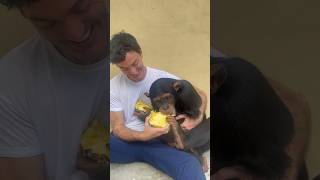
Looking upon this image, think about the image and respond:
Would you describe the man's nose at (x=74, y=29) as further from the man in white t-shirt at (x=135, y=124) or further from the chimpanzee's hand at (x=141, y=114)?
the chimpanzee's hand at (x=141, y=114)

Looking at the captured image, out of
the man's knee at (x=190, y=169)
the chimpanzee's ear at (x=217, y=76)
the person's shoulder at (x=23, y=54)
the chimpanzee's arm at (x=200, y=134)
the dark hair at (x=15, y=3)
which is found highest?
the dark hair at (x=15, y=3)

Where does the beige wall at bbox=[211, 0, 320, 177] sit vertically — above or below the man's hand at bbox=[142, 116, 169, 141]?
above

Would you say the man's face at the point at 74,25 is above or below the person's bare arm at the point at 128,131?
above

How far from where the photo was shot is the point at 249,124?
4.46m

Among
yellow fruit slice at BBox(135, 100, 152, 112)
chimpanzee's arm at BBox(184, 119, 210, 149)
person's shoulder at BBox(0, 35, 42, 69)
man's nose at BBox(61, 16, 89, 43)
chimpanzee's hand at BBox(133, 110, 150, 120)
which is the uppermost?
man's nose at BBox(61, 16, 89, 43)

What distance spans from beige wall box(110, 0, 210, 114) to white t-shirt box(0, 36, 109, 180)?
0.85 feet

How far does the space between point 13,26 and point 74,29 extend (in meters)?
0.44

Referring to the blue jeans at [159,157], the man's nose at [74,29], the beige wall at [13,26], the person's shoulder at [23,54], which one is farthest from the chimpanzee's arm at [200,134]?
the beige wall at [13,26]

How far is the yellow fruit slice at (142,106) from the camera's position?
4375 mm

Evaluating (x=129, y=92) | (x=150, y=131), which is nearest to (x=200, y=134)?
(x=150, y=131)

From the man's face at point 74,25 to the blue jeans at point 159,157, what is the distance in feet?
2.17

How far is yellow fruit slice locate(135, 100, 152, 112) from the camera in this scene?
4375mm

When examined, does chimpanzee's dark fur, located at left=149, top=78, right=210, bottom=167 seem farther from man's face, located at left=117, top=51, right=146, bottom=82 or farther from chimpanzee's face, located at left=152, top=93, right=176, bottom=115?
man's face, located at left=117, top=51, right=146, bottom=82

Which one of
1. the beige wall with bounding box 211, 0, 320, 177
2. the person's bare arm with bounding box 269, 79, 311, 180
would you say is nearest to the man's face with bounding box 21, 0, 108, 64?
the beige wall with bounding box 211, 0, 320, 177
